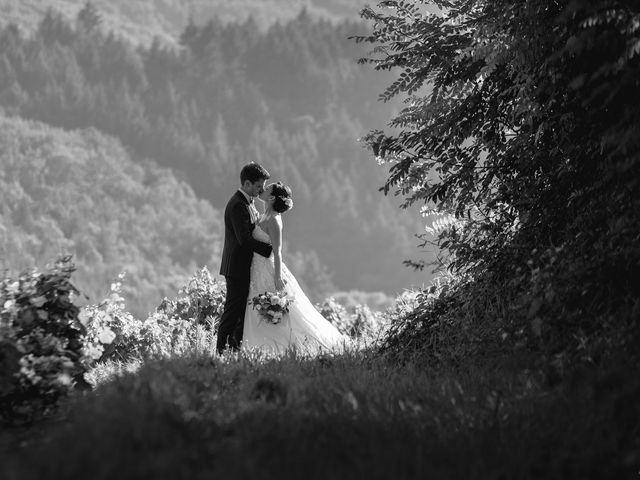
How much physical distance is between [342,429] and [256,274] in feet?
17.1

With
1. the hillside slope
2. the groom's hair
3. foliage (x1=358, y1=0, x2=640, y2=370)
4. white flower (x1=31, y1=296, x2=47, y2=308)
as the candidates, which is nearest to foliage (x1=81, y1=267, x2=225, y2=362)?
the groom's hair

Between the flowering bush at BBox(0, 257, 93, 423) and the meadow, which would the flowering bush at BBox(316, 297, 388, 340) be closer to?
the meadow

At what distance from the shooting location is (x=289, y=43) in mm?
122250

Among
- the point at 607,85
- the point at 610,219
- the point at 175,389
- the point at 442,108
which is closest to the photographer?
the point at 175,389

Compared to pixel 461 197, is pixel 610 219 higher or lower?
lower

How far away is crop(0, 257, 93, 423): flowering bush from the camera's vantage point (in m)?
5.49

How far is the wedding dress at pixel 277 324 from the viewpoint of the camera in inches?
377

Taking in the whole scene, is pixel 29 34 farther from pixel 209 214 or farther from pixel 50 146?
pixel 209 214

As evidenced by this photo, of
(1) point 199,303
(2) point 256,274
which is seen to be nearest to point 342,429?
(2) point 256,274

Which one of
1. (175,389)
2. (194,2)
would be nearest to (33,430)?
(175,389)

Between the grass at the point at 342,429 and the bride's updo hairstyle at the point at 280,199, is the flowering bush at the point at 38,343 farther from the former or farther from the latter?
the bride's updo hairstyle at the point at 280,199

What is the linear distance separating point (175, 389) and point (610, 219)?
3522mm

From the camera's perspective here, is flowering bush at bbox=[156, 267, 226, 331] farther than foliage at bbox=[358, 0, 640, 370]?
Yes

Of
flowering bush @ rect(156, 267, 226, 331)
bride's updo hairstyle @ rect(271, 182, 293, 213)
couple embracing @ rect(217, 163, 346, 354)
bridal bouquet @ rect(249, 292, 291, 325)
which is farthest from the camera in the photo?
flowering bush @ rect(156, 267, 226, 331)
